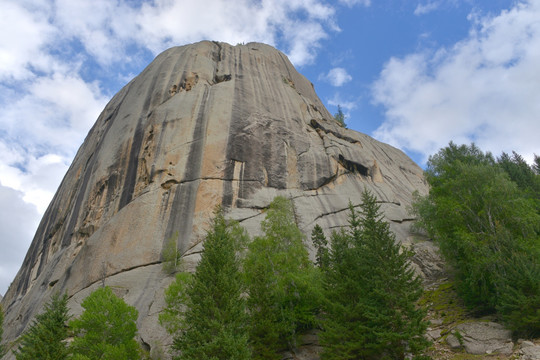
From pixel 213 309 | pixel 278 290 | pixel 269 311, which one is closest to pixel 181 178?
pixel 278 290

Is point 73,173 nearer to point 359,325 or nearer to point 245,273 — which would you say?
point 245,273

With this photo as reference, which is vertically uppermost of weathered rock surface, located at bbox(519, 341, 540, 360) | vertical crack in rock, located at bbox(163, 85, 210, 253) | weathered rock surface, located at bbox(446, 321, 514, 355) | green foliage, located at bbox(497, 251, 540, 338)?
vertical crack in rock, located at bbox(163, 85, 210, 253)

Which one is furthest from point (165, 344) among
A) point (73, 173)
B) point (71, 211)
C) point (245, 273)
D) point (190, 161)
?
point (73, 173)

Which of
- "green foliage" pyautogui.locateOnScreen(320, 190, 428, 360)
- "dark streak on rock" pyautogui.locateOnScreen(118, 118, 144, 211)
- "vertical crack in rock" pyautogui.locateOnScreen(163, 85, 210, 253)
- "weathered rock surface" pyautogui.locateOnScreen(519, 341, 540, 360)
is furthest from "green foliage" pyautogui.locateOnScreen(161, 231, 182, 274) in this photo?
"weathered rock surface" pyautogui.locateOnScreen(519, 341, 540, 360)

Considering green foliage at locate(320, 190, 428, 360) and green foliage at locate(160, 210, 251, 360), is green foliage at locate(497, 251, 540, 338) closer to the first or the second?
green foliage at locate(320, 190, 428, 360)

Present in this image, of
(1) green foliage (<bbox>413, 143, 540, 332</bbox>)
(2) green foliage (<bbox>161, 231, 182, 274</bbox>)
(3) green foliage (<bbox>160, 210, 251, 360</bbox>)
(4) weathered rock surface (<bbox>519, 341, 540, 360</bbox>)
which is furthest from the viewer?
(2) green foliage (<bbox>161, 231, 182, 274</bbox>)

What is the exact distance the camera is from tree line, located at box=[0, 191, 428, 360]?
1497 cm

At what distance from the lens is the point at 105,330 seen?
17344 mm

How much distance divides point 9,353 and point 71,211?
13.2 meters

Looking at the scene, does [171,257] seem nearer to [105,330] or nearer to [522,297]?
[105,330]

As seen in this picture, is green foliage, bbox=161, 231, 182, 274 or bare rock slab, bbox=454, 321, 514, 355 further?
green foliage, bbox=161, 231, 182, 274

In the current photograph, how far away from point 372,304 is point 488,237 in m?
7.70

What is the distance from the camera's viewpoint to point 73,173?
130 feet

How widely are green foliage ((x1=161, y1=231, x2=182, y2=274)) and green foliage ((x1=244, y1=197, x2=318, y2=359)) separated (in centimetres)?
547
